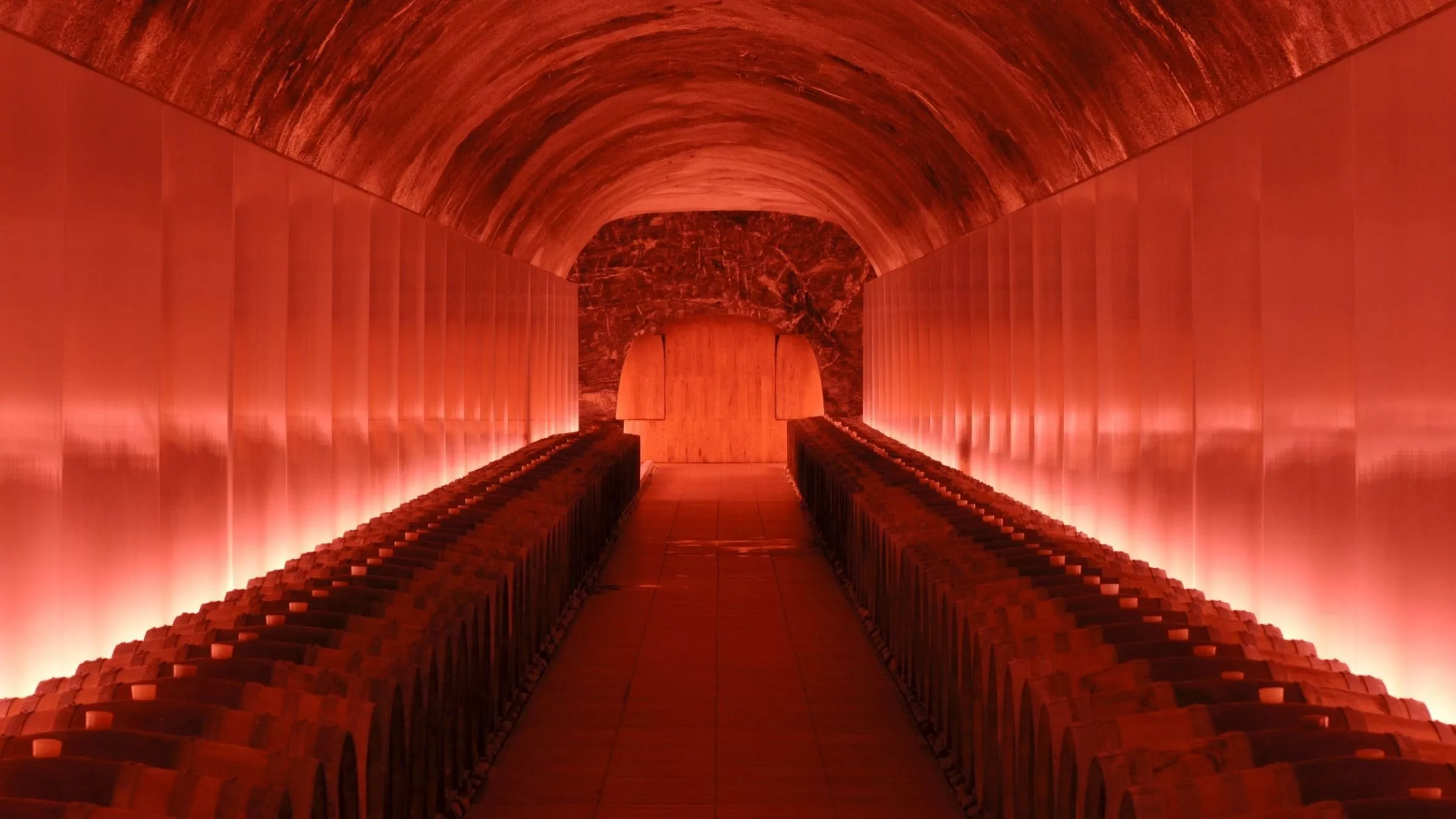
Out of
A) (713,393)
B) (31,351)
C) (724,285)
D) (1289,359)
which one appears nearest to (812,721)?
(1289,359)

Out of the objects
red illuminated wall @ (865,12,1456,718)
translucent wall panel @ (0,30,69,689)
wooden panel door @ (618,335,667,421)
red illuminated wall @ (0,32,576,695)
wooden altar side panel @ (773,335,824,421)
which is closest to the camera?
red illuminated wall @ (865,12,1456,718)

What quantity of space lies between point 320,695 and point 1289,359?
354 centimetres

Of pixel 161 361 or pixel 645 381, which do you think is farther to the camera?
pixel 645 381

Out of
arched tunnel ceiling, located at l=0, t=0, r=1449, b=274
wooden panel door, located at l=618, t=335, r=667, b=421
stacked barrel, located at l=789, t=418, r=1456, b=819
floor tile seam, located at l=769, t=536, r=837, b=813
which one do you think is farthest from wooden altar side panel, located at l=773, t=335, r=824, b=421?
stacked barrel, located at l=789, t=418, r=1456, b=819

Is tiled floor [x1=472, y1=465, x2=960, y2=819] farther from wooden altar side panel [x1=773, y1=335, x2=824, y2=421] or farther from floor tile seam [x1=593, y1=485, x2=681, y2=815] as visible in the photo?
wooden altar side panel [x1=773, y1=335, x2=824, y2=421]

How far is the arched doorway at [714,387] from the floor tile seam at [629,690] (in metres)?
11.5

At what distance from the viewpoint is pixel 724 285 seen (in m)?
22.2

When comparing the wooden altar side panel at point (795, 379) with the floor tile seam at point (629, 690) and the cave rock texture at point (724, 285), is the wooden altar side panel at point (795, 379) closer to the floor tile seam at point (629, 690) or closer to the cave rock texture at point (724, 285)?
the cave rock texture at point (724, 285)

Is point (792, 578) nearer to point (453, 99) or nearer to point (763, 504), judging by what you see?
point (453, 99)

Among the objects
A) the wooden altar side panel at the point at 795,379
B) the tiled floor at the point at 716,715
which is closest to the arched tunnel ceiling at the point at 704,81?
the tiled floor at the point at 716,715

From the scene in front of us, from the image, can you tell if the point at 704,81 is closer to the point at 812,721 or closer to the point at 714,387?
the point at 812,721

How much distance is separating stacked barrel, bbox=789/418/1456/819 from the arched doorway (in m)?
15.7

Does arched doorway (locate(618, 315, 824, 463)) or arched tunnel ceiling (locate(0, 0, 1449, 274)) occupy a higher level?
arched tunnel ceiling (locate(0, 0, 1449, 274))

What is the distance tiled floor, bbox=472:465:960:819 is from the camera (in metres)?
5.34
